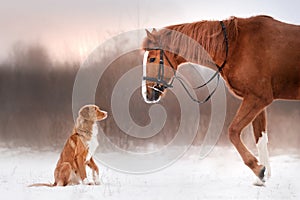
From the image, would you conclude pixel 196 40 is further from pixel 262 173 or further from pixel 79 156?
pixel 79 156

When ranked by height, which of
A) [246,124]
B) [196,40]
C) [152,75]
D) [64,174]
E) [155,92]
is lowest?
[64,174]

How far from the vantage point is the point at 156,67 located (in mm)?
4910

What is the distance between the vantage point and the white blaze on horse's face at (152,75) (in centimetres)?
490

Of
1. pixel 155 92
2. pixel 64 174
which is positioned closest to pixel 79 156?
pixel 64 174

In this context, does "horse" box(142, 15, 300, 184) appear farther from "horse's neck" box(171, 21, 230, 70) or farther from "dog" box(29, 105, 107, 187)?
"dog" box(29, 105, 107, 187)

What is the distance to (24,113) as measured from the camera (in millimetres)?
7645

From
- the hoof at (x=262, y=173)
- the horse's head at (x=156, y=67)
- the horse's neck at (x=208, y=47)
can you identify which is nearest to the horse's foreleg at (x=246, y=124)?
the hoof at (x=262, y=173)

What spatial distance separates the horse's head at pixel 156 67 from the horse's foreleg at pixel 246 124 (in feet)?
2.91

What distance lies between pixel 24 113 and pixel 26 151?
734mm

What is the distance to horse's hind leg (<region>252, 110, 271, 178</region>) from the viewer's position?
508 cm

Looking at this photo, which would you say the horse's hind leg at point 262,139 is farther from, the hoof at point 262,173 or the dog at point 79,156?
the dog at point 79,156

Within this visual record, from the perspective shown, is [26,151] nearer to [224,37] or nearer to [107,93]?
[107,93]

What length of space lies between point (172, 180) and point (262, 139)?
1216mm

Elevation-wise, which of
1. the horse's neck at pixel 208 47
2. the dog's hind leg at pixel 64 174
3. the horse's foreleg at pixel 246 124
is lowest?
the dog's hind leg at pixel 64 174
